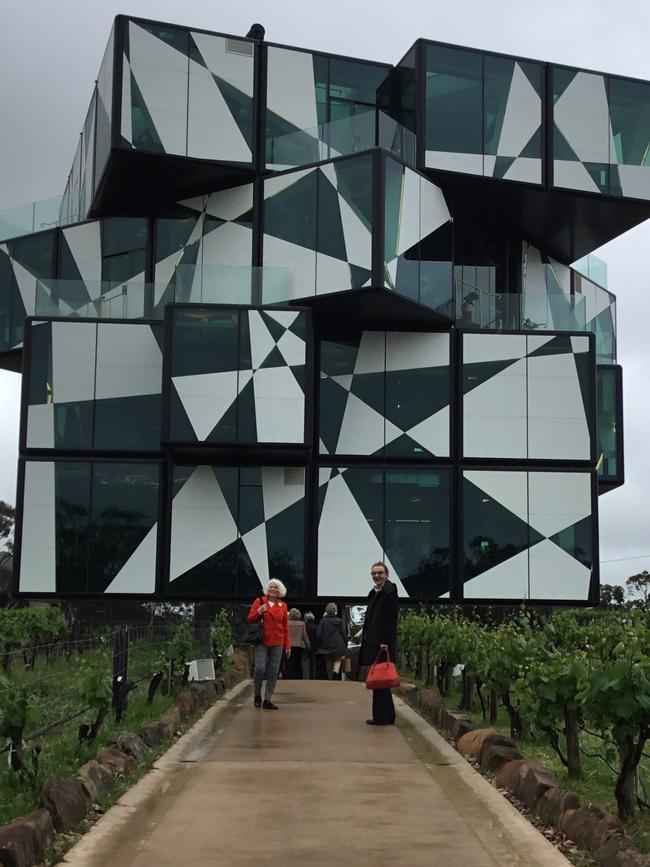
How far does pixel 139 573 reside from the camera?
1238 inches

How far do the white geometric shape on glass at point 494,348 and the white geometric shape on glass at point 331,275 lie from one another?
4460mm

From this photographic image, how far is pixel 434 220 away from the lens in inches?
1319

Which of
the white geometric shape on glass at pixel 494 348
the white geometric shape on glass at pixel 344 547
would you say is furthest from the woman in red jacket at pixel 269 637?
the white geometric shape on glass at pixel 494 348

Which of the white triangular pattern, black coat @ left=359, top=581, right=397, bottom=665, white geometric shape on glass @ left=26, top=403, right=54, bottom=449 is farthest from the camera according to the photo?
white geometric shape on glass @ left=26, top=403, right=54, bottom=449

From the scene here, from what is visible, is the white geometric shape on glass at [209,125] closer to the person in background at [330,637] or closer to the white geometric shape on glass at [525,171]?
the white geometric shape on glass at [525,171]

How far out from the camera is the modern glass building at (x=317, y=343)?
31.3m

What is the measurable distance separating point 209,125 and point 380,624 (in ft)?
73.7

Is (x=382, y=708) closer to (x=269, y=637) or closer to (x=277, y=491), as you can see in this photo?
(x=269, y=637)

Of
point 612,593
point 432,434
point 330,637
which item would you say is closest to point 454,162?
point 432,434

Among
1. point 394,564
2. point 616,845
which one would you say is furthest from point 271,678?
point 394,564

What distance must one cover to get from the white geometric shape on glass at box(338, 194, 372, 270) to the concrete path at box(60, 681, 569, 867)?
20.1m

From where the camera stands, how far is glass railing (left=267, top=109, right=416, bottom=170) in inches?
1309

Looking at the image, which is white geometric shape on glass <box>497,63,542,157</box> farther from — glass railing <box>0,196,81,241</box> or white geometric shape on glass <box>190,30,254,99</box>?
glass railing <box>0,196,81,241</box>

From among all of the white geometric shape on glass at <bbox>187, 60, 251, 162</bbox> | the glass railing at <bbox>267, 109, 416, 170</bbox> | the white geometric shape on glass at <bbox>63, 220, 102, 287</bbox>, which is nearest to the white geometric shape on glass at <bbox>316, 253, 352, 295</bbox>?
the glass railing at <bbox>267, 109, 416, 170</bbox>
